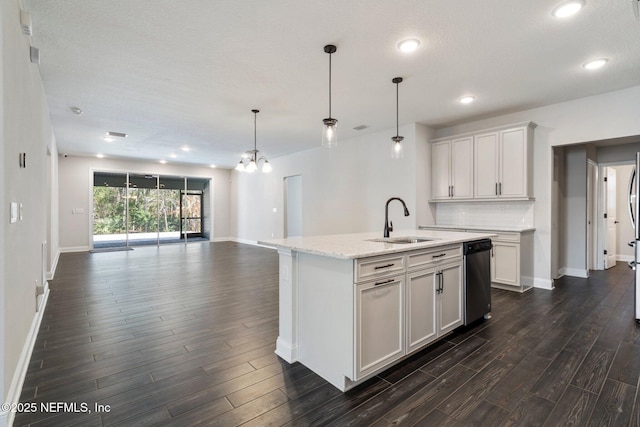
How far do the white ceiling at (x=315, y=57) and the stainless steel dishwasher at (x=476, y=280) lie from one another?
1.91 meters

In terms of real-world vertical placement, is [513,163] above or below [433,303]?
above

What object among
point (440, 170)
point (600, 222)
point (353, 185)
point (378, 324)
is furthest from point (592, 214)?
point (378, 324)

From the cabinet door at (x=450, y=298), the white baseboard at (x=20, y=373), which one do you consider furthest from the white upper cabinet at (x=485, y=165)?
the white baseboard at (x=20, y=373)

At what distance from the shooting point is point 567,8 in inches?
90.1

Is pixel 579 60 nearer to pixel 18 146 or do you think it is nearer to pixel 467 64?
pixel 467 64

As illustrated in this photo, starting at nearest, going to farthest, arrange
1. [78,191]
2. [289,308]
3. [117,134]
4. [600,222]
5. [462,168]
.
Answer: [289,308] → [462,168] → [600,222] → [117,134] → [78,191]

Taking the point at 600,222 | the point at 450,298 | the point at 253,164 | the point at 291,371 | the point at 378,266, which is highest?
the point at 253,164

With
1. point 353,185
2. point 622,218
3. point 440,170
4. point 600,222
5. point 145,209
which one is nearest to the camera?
point 440,170

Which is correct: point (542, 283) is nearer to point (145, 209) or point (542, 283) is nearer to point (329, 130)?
point (329, 130)

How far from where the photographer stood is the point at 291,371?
2.28 metres

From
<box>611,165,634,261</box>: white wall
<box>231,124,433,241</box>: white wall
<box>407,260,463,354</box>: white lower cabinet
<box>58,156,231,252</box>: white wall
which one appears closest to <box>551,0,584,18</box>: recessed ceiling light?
<box>407,260,463,354</box>: white lower cabinet

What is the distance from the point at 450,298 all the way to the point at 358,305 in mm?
1282

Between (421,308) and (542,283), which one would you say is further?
(542,283)

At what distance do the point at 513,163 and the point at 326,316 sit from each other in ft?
12.9
